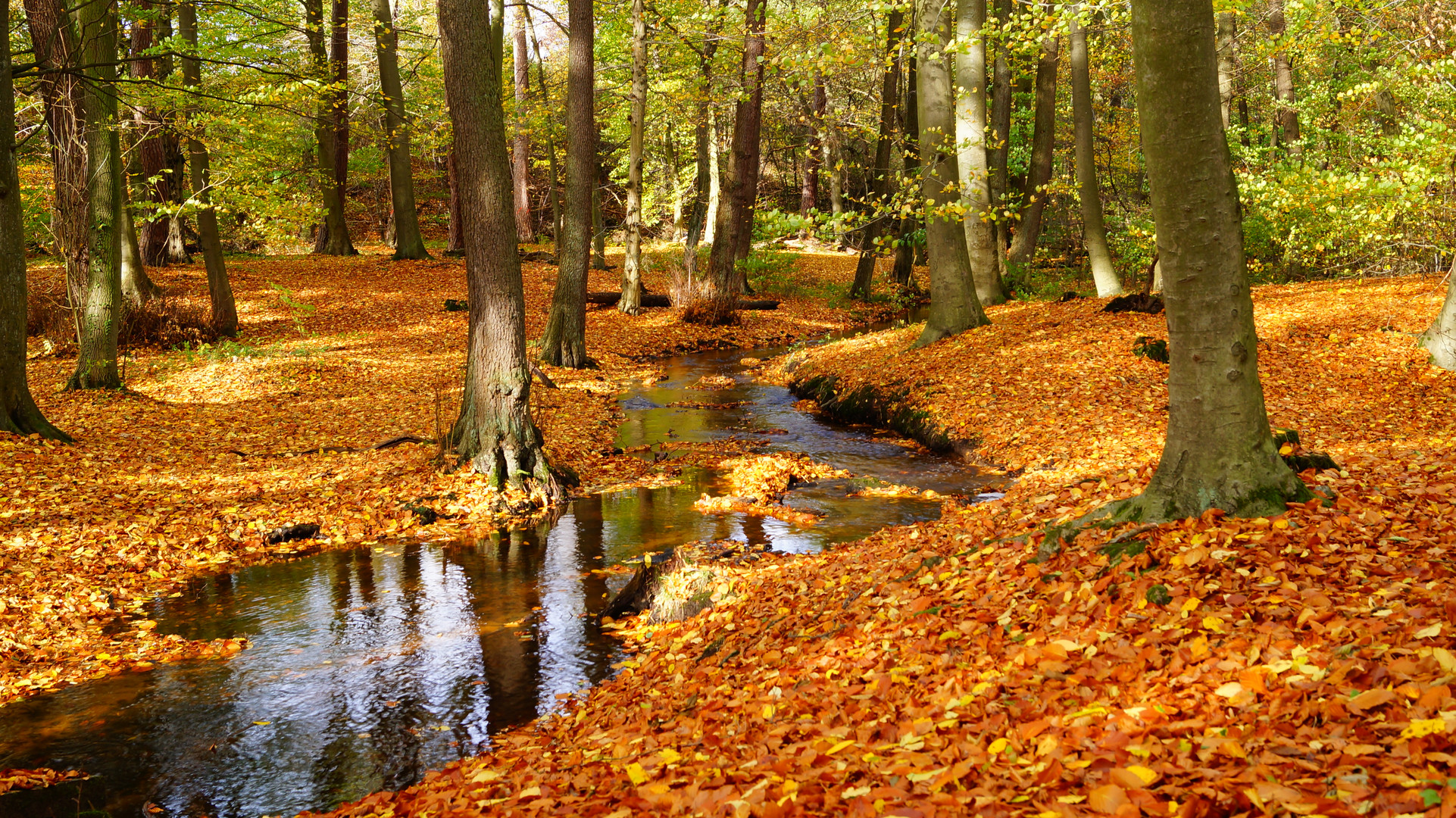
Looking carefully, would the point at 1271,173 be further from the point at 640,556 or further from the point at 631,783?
the point at 631,783

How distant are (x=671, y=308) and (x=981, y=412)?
1169 centimetres

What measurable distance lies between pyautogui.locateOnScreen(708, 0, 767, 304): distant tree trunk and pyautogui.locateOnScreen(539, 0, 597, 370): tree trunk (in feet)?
13.6

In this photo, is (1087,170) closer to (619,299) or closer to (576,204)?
(576,204)

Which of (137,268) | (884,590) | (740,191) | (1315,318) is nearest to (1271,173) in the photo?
(1315,318)

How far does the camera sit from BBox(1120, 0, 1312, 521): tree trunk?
173 inches

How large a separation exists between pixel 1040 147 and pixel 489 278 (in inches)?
537

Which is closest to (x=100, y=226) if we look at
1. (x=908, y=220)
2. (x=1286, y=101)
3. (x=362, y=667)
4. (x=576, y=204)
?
(x=576, y=204)

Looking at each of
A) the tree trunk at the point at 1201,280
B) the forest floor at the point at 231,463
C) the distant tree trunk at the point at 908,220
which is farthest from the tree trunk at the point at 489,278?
the distant tree trunk at the point at 908,220

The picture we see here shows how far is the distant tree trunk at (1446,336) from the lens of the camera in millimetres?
9469

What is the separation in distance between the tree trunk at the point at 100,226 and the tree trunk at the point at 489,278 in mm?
5483

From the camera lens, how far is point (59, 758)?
4.56m

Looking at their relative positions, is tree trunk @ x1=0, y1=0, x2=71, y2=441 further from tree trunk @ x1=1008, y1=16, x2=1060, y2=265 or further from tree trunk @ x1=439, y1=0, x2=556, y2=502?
tree trunk @ x1=1008, y1=16, x2=1060, y2=265

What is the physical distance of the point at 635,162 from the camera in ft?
60.2

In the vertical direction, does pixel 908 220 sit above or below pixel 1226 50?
below
